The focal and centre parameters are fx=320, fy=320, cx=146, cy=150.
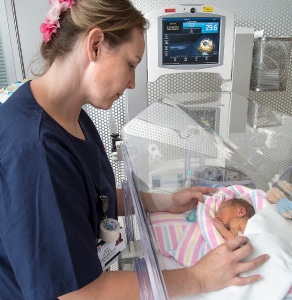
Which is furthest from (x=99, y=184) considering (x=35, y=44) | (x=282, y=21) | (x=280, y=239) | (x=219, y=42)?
(x=282, y=21)

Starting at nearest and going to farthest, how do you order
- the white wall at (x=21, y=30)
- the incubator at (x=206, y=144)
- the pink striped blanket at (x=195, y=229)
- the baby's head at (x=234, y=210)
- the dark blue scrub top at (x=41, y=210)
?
the dark blue scrub top at (x=41, y=210) → the pink striped blanket at (x=195, y=229) → the baby's head at (x=234, y=210) → the incubator at (x=206, y=144) → the white wall at (x=21, y=30)

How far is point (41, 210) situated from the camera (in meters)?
0.67

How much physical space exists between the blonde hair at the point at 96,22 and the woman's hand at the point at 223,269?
60 cm

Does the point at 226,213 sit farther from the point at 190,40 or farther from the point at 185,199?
the point at 190,40

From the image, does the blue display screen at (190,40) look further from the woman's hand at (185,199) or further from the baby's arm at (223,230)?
the baby's arm at (223,230)

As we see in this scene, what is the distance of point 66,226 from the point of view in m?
0.69

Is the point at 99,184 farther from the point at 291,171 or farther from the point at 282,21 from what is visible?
the point at 282,21

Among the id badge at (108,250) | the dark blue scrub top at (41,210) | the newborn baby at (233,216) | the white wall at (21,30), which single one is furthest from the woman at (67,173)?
the white wall at (21,30)

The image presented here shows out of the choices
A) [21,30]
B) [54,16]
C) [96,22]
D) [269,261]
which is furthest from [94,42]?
[21,30]

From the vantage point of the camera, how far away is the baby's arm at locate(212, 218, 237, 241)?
1.08 m

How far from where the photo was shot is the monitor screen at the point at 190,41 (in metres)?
1.43

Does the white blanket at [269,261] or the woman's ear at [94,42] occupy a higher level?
the woman's ear at [94,42]

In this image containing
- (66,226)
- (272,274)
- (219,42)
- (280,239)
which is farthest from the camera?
(219,42)

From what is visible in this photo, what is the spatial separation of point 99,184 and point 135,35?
44cm
